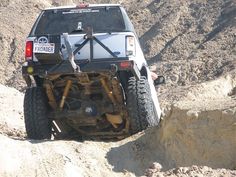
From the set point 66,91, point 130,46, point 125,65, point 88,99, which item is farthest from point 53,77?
point 130,46

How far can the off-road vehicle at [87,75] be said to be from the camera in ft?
25.3

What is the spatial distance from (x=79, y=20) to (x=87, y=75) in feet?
3.24

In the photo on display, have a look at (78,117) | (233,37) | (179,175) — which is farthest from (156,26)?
(179,175)

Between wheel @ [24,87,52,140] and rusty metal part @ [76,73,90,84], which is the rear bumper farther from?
wheel @ [24,87,52,140]

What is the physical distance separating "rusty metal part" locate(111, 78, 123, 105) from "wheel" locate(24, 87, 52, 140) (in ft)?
3.14

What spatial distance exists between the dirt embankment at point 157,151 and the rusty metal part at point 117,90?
0.61 meters

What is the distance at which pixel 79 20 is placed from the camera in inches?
330

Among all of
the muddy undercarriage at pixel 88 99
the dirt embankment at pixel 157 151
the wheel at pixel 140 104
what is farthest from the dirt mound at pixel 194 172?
the muddy undercarriage at pixel 88 99

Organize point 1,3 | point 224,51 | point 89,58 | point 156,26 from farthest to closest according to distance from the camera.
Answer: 1. point 1,3
2. point 156,26
3. point 224,51
4. point 89,58

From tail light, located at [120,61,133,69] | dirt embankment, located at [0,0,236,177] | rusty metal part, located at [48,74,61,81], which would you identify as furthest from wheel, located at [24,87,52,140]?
tail light, located at [120,61,133,69]

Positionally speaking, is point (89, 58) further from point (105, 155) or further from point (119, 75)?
point (105, 155)

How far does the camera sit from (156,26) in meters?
28.7

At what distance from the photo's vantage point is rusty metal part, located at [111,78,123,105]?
7768 millimetres

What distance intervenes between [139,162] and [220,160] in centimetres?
100
